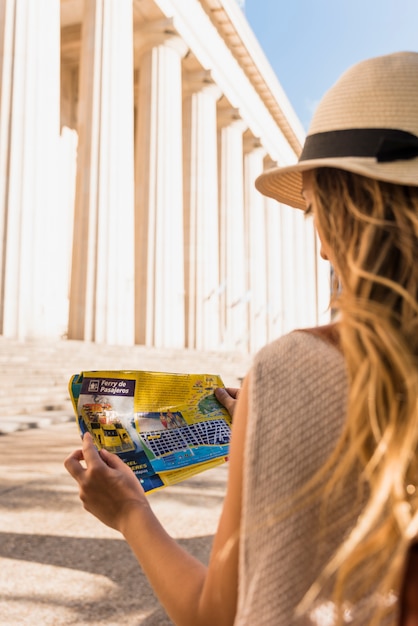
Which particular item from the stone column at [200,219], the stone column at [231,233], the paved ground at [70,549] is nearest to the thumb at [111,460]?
the paved ground at [70,549]

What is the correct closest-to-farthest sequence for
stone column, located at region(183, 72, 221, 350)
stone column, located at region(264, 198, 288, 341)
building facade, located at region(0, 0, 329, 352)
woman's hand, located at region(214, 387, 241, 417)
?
woman's hand, located at region(214, 387, 241, 417) → building facade, located at region(0, 0, 329, 352) → stone column, located at region(183, 72, 221, 350) → stone column, located at region(264, 198, 288, 341)

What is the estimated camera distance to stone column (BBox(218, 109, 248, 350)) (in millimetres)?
46094

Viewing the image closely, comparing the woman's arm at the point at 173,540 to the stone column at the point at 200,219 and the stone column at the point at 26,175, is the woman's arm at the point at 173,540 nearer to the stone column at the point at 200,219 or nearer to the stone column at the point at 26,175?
the stone column at the point at 26,175

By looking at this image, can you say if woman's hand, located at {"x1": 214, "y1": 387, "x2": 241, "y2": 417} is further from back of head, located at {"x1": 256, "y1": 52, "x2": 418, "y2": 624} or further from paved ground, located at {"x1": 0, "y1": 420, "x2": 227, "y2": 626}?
paved ground, located at {"x1": 0, "y1": 420, "x2": 227, "y2": 626}

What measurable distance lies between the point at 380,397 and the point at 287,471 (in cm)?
27

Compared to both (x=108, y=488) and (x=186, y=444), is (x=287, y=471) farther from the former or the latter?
(x=186, y=444)

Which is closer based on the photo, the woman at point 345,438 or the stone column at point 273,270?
the woman at point 345,438

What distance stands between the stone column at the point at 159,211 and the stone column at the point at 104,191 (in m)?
4.40

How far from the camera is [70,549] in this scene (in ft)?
17.7

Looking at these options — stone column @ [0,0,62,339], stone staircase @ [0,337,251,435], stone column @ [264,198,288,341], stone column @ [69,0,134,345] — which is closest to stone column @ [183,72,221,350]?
stone staircase @ [0,337,251,435]

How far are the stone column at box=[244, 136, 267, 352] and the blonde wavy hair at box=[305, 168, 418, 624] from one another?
4993 cm

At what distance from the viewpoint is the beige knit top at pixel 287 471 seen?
1.41 m

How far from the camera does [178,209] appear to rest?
117ft

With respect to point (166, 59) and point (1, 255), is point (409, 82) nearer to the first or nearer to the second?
point (1, 255)
